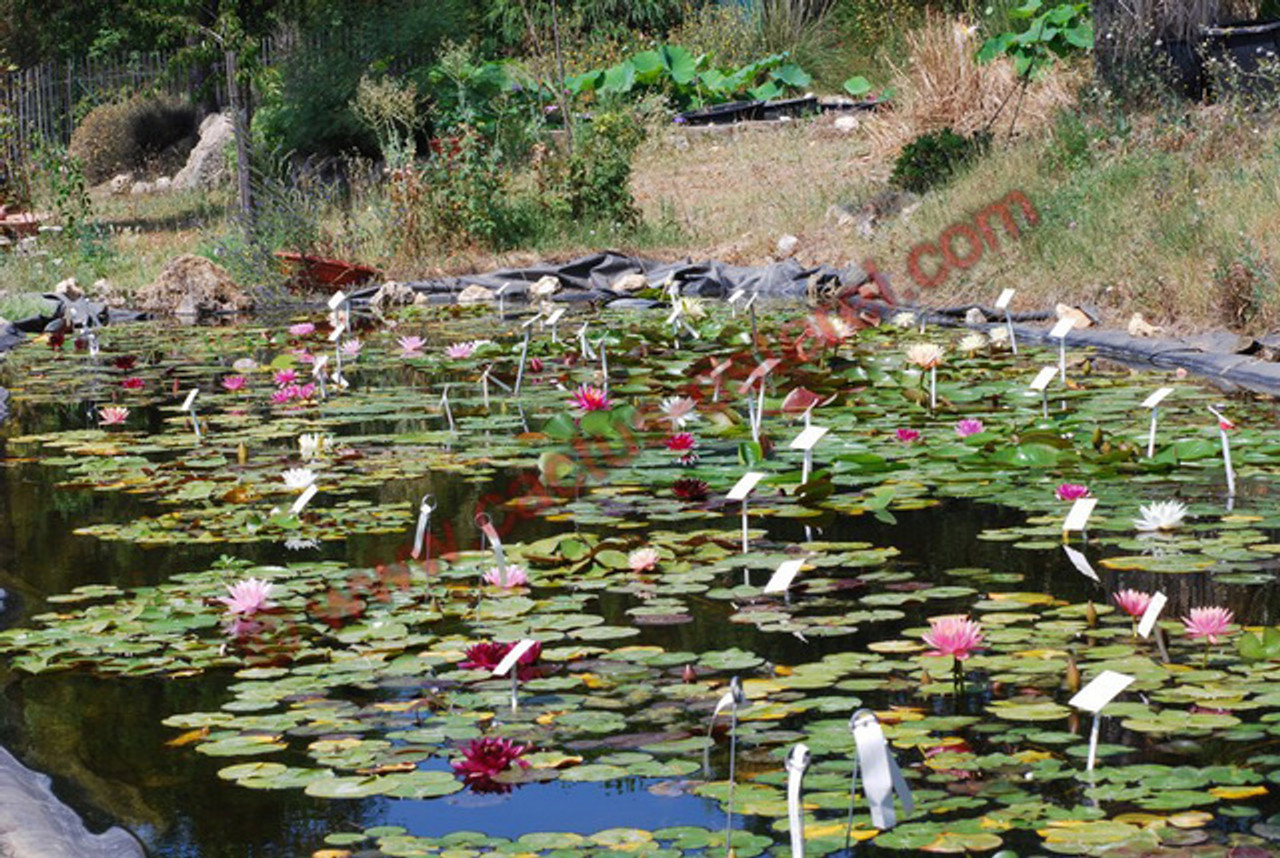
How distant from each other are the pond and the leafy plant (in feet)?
26.6

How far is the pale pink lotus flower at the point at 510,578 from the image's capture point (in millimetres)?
4094

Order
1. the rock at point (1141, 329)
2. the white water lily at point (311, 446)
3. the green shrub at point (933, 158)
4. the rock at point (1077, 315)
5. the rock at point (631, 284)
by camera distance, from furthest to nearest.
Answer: the green shrub at point (933, 158), the rock at point (631, 284), the rock at point (1077, 315), the rock at point (1141, 329), the white water lily at point (311, 446)

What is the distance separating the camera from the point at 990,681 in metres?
3.45

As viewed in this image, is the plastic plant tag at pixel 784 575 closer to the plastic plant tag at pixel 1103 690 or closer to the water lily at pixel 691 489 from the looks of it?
the plastic plant tag at pixel 1103 690

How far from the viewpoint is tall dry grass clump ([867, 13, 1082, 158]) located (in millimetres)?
14727

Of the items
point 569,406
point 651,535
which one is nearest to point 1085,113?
point 569,406

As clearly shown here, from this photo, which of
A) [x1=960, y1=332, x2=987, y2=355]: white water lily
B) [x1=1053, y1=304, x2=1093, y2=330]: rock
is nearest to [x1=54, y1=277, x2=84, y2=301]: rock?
[x1=1053, y1=304, x2=1093, y2=330]: rock

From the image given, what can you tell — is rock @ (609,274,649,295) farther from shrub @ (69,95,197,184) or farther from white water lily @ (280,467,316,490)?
shrub @ (69,95,197,184)

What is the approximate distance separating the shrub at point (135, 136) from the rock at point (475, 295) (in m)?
13.3

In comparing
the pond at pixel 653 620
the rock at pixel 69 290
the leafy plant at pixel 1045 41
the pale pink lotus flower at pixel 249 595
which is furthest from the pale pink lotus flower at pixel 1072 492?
the leafy plant at pixel 1045 41

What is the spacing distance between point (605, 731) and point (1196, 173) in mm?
7851

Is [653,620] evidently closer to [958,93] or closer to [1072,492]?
[1072,492]

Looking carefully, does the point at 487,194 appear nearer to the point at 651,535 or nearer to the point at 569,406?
the point at 569,406

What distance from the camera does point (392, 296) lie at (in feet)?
44.8
